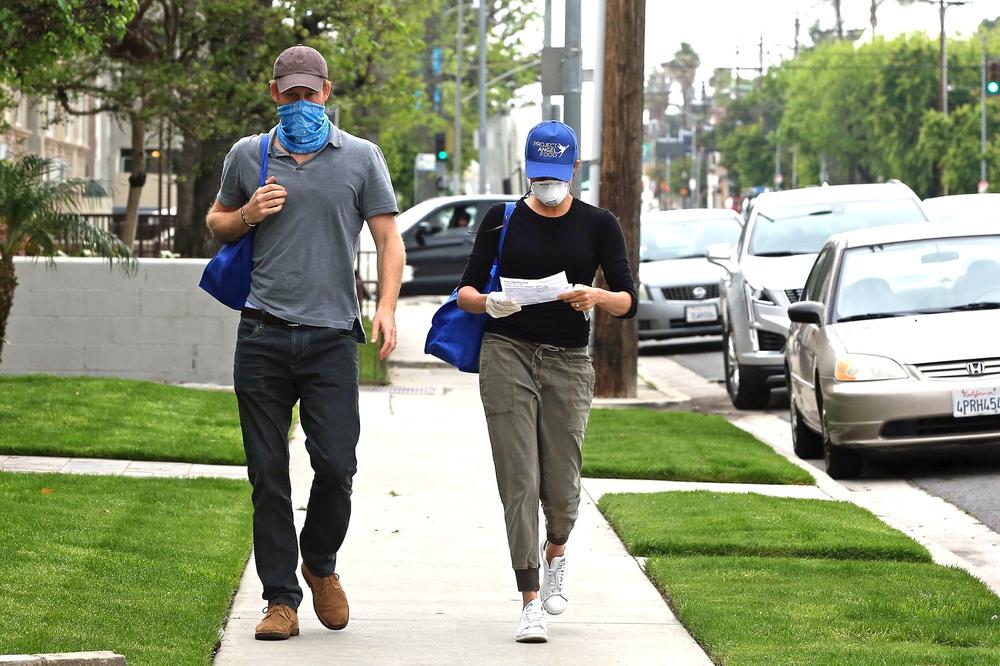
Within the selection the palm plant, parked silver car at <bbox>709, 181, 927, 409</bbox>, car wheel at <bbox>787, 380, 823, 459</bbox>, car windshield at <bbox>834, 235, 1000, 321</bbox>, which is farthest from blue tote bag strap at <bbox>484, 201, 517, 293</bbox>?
parked silver car at <bbox>709, 181, 927, 409</bbox>

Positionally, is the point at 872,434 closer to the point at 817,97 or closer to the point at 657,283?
the point at 657,283

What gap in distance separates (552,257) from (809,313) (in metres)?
5.75

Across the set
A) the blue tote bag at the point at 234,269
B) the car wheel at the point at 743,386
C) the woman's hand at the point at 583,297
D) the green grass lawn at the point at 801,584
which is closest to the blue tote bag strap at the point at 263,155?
the blue tote bag at the point at 234,269

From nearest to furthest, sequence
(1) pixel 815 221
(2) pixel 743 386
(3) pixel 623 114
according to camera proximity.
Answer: (2) pixel 743 386 → (3) pixel 623 114 → (1) pixel 815 221

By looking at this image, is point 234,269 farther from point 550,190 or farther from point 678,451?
point 678,451

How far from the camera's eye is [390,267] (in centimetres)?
640

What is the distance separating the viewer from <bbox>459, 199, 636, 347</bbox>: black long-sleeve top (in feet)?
21.5

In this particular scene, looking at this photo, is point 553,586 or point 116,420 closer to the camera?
point 553,586

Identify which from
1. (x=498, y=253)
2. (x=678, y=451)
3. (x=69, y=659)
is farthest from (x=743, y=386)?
(x=69, y=659)

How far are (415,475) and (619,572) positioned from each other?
3292mm

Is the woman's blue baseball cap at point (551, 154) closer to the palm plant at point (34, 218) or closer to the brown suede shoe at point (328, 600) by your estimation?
the brown suede shoe at point (328, 600)

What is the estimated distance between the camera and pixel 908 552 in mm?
8414

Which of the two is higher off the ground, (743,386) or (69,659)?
(743,386)

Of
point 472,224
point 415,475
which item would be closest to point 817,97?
point 472,224
